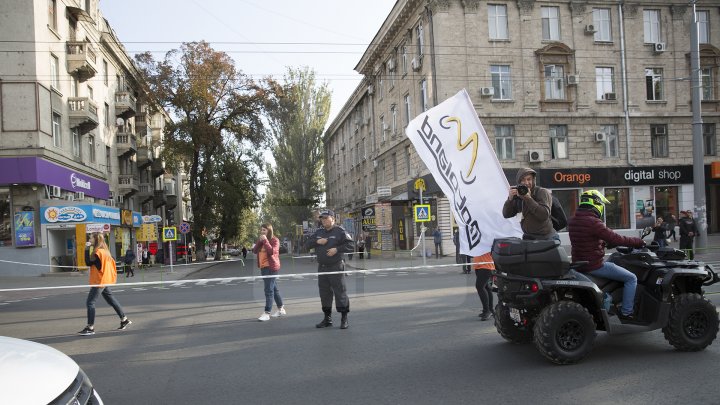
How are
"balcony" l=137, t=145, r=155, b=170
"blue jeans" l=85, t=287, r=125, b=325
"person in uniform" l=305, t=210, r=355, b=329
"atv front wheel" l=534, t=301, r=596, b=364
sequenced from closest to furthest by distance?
"atv front wheel" l=534, t=301, r=596, b=364 < "person in uniform" l=305, t=210, r=355, b=329 < "blue jeans" l=85, t=287, r=125, b=325 < "balcony" l=137, t=145, r=155, b=170

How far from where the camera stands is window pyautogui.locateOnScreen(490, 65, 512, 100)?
1134 inches

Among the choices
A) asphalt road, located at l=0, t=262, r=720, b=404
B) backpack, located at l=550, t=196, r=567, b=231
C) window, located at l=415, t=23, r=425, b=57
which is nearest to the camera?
asphalt road, located at l=0, t=262, r=720, b=404

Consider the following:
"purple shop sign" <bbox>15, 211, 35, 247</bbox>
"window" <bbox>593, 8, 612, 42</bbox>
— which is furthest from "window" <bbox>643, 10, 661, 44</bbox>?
"purple shop sign" <bbox>15, 211, 35, 247</bbox>

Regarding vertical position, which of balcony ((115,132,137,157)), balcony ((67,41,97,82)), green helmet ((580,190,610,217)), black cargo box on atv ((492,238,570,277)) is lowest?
black cargo box on atv ((492,238,570,277))

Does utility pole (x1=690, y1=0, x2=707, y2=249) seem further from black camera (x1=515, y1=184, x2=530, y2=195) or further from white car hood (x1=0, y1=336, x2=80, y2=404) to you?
white car hood (x1=0, y1=336, x2=80, y2=404)

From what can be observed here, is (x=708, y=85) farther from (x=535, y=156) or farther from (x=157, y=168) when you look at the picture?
(x=157, y=168)

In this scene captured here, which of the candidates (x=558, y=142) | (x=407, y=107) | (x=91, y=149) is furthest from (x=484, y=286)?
(x=91, y=149)

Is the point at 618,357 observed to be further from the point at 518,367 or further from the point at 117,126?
the point at 117,126

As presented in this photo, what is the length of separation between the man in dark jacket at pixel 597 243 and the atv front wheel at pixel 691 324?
0.44m

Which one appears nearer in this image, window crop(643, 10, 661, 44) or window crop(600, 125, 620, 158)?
window crop(600, 125, 620, 158)

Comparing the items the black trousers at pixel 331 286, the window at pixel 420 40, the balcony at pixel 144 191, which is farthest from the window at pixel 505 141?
the balcony at pixel 144 191

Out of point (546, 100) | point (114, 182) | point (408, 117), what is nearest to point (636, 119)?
point (546, 100)

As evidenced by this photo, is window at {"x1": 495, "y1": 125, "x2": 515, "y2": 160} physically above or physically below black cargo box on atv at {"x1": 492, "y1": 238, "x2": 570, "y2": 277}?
above

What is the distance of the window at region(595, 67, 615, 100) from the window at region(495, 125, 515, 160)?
537 centimetres
